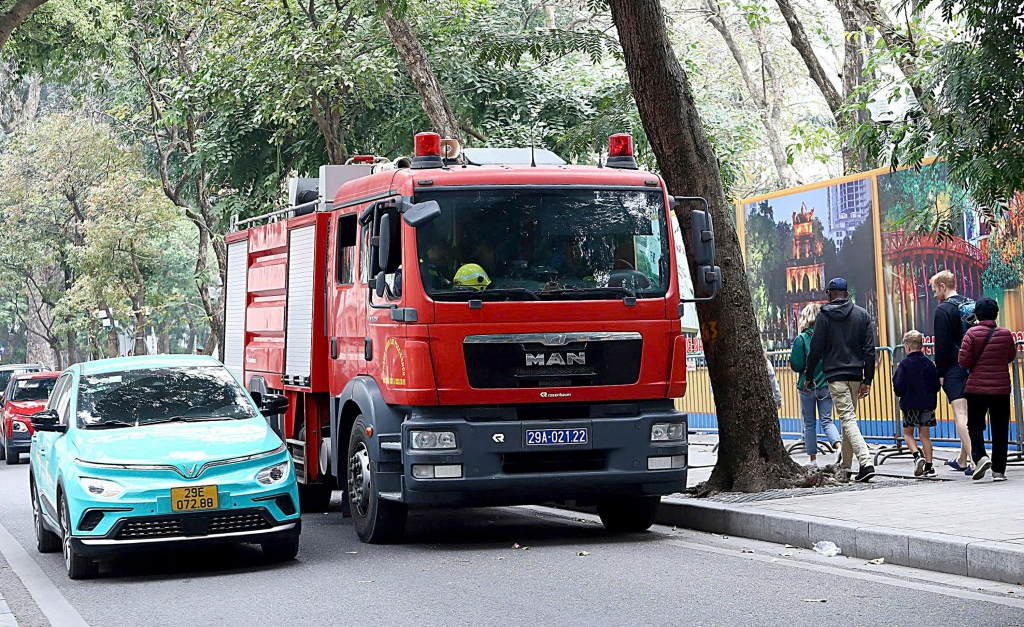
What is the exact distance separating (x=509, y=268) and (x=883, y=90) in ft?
33.7

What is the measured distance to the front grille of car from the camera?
31.7 feet

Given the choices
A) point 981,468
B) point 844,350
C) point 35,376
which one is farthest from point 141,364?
point 35,376

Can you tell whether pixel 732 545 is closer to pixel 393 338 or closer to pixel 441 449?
pixel 441 449

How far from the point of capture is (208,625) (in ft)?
26.0

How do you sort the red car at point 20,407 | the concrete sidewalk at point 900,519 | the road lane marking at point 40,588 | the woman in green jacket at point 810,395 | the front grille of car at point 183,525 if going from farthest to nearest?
1. the red car at point 20,407
2. the woman in green jacket at point 810,395
3. the front grille of car at point 183,525
4. the concrete sidewalk at point 900,519
5. the road lane marking at point 40,588

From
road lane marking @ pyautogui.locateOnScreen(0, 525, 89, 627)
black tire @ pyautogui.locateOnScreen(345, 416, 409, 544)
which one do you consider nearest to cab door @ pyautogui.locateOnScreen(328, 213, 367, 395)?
black tire @ pyautogui.locateOnScreen(345, 416, 409, 544)

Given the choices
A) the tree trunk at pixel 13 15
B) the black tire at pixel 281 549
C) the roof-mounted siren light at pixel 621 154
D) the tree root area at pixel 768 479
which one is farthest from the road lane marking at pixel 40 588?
the tree trunk at pixel 13 15

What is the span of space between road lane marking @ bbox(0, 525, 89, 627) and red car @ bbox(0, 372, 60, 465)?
13433mm

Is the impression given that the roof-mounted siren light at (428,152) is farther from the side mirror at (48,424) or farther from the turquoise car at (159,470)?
the side mirror at (48,424)

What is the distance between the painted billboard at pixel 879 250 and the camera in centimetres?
1495

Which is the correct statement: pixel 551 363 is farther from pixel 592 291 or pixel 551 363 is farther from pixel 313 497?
pixel 313 497

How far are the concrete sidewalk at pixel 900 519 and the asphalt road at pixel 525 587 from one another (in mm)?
187

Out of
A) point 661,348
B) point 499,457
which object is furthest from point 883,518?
point 499,457

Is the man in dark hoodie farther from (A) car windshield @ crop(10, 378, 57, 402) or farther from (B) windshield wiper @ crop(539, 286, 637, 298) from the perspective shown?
(A) car windshield @ crop(10, 378, 57, 402)
